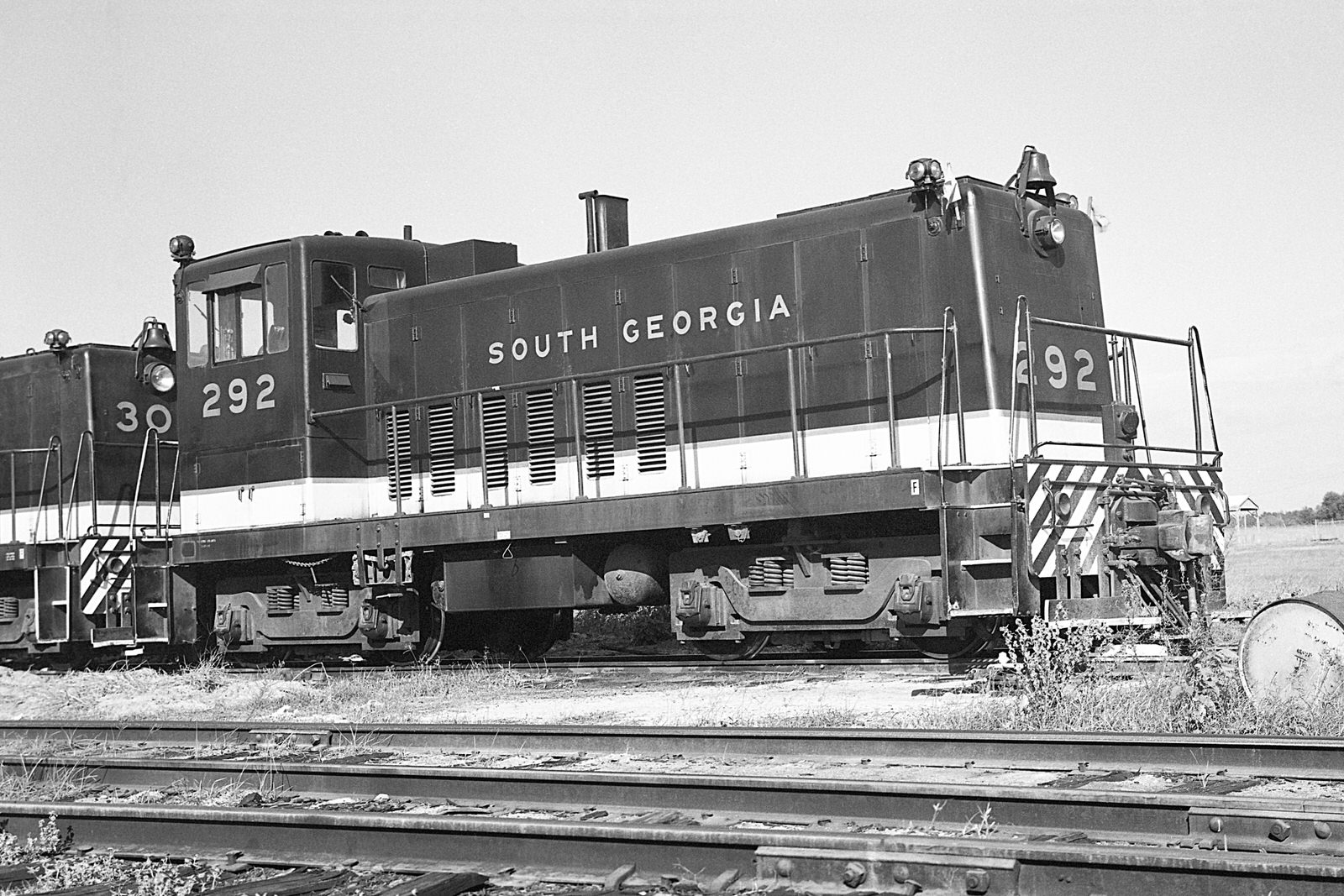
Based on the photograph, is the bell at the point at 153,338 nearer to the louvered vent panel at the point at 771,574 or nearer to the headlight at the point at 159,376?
the headlight at the point at 159,376

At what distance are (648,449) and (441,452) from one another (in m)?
2.03

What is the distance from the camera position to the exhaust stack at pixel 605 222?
1181 centimetres

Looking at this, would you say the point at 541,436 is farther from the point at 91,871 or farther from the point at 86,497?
the point at 91,871

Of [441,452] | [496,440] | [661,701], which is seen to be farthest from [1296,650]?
[441,452]

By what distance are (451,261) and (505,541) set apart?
8.96 ft

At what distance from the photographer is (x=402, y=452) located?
12.1 metres

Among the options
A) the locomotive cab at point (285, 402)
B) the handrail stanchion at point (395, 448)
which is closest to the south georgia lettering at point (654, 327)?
the handrail stanchion at point (395, 448)

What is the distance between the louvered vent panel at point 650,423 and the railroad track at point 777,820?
12.8ft

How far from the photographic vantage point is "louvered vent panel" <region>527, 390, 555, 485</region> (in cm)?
1138

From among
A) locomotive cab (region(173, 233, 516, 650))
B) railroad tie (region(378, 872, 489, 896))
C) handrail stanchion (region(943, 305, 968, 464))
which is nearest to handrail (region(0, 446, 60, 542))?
locomotive cab (region(173, 233, 516, 650))

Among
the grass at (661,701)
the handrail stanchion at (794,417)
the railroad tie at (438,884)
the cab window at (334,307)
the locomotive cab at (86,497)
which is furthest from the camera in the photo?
the locomotive cab at (86,497)

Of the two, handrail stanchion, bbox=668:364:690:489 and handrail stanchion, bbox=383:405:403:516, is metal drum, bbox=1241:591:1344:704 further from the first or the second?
handrail stanchion, bbox=383:405:403:516

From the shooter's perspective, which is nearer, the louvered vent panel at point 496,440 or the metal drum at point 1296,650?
the metal drum at point 1296,650

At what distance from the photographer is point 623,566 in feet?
35.7
